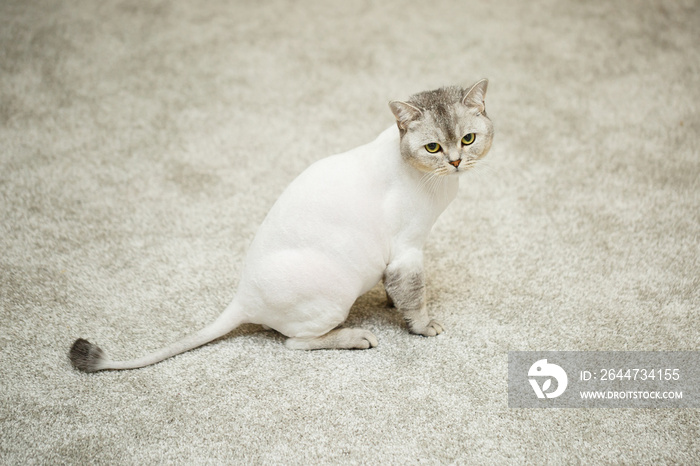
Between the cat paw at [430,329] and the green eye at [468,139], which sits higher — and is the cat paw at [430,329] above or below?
below

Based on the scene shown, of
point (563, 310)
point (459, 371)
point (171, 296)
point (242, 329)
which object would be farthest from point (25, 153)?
point (563, 310)

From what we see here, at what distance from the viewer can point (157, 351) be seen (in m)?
1.16

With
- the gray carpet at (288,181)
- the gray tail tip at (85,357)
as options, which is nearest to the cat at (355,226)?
the gray tail tip at (85,357)

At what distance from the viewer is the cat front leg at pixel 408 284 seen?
1.16 metres

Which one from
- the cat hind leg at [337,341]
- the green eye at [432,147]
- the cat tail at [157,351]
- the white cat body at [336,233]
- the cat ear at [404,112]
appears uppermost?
the cat ear at [404,112]

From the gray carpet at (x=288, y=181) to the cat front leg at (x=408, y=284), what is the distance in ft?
0.25

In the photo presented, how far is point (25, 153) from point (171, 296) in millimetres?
884

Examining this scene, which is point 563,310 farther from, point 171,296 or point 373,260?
point 171,296

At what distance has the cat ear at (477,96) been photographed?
1073 millimetres

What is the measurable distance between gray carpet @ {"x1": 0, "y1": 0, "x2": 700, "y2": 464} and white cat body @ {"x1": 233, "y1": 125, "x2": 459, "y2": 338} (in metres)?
0.15

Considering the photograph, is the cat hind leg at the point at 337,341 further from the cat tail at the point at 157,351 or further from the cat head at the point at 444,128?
the cat head at the point at 444,128

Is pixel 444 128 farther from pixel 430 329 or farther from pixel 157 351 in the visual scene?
pixel 157 351

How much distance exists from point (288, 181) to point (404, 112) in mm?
755

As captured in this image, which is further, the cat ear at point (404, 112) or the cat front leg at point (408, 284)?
the cat front leg at point (408, 284)
